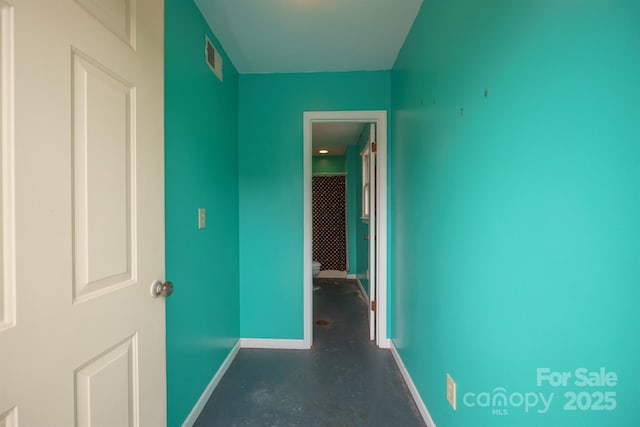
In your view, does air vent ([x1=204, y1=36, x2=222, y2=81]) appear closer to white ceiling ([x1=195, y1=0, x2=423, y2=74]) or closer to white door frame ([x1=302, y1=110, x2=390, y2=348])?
white ceiling ([x1=195, y1=0, x2=423, y2=74])

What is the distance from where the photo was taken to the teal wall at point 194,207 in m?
1.39

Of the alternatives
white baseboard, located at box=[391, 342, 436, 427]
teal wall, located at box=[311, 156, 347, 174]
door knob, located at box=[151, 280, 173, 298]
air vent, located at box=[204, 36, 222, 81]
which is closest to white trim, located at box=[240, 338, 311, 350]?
white baseboard, located at box=[391, 342, 436, 427]

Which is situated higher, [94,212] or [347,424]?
[94,212]

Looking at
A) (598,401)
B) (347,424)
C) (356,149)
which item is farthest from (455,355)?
(356,149)

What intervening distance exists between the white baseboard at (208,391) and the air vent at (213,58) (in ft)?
6.90

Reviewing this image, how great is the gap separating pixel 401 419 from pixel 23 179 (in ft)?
6.49

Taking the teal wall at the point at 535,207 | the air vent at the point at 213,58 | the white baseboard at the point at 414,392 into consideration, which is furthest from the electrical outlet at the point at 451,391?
the air vent at the point at 213,58

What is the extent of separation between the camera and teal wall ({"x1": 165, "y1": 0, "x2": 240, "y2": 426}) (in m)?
1.39

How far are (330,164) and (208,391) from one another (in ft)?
14.6

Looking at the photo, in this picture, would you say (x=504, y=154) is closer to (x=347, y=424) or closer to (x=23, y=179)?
(x=23, y=179)

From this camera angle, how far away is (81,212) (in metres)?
0.68

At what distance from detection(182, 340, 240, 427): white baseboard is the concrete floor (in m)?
0.03

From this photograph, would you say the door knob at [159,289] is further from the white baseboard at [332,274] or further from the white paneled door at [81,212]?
the white baseboard at [332,274]

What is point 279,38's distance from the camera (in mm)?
1985
